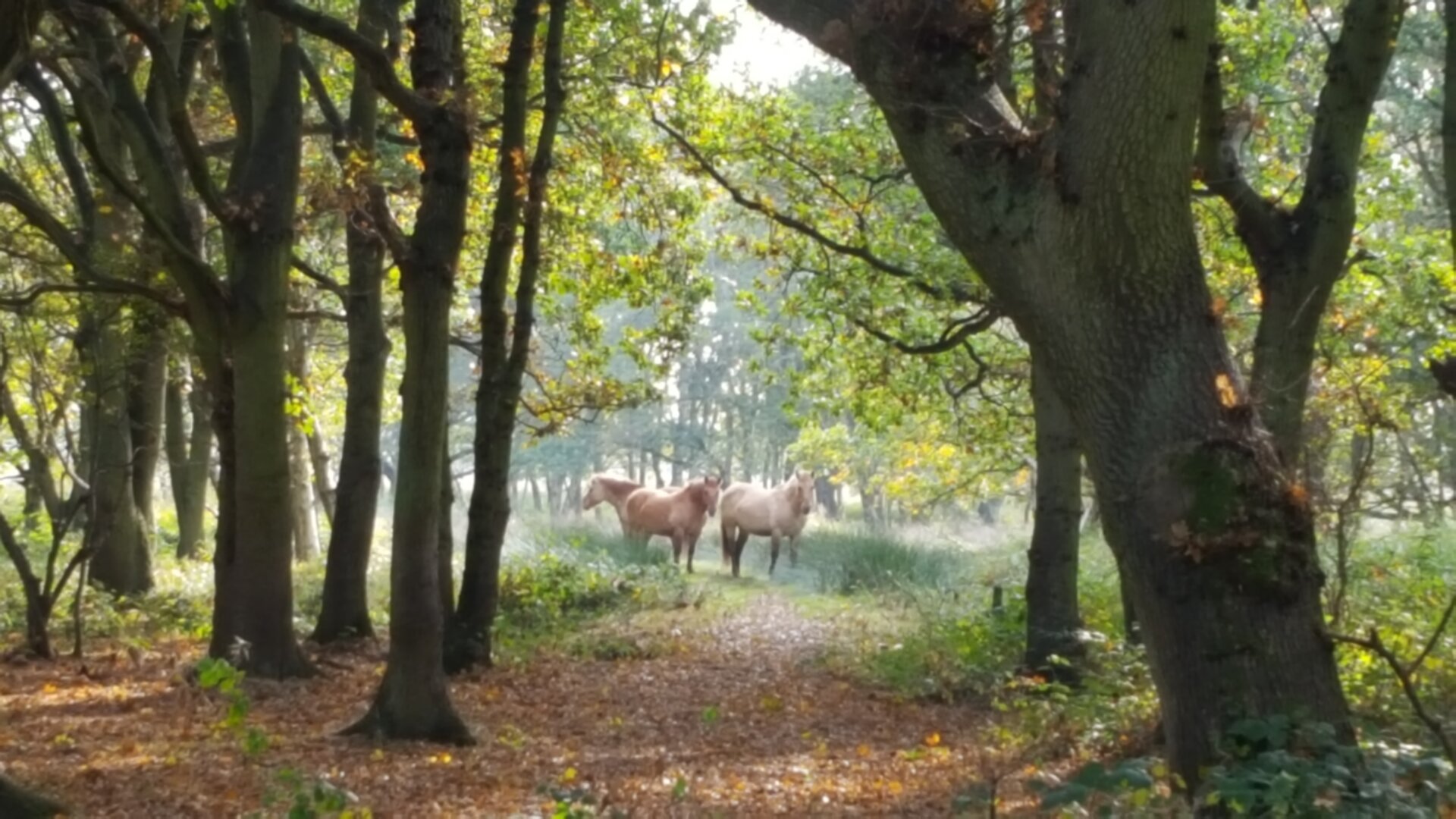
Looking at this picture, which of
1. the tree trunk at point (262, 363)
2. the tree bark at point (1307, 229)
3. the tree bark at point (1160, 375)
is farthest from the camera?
the tree trunk at point (262, 363)

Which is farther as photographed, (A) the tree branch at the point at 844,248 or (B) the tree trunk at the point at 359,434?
(B) the tree trunk at the point at 359,434

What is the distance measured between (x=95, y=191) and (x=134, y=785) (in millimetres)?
9482

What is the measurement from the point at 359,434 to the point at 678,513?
1449 cm

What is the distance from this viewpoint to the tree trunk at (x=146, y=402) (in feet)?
42.2

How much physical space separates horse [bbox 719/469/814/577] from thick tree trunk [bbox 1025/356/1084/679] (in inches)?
557

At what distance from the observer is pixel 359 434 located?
12.6 m

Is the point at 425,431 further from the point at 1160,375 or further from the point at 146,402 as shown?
the point at 146,402

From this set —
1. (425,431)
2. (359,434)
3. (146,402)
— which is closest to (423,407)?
(425,431)

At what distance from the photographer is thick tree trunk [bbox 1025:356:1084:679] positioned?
37.7ft

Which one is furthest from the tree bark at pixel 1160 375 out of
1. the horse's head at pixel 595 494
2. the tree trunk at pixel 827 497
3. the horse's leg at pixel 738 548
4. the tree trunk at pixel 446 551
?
the tree trunk at pixel 827 497

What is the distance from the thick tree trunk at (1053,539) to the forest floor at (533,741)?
0.95 m

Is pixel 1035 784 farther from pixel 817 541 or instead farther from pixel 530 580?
pixel 817 541

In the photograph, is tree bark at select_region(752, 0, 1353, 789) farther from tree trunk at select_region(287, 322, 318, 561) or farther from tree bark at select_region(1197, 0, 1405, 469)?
tree trunk at select_region(287, 322, 318, 561)

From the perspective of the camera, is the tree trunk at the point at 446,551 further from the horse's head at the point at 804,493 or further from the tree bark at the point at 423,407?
the horse's head at the point at 804,493
